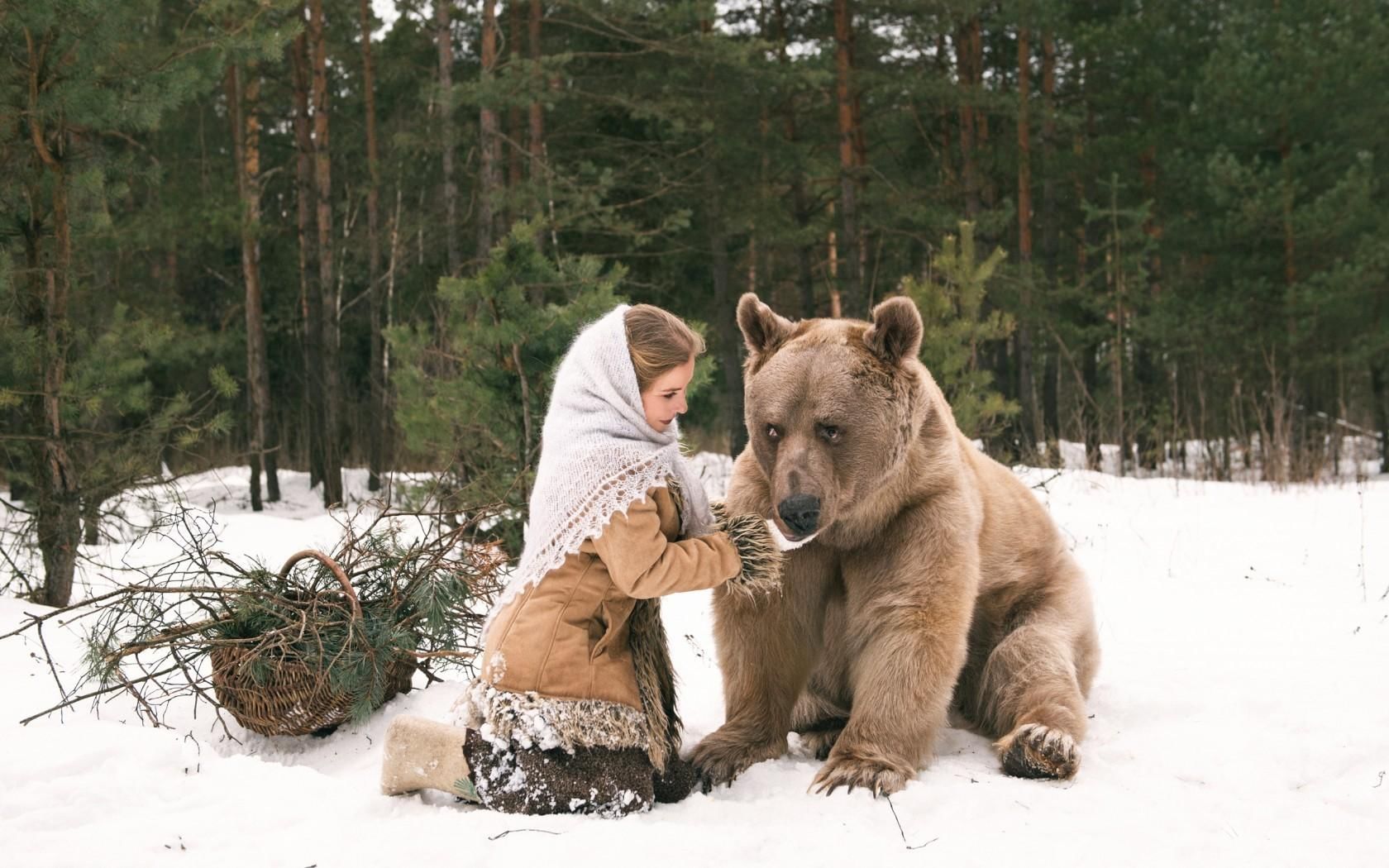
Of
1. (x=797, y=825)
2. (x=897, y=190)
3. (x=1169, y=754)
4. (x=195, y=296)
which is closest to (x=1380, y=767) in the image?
(x=1169, y=754)

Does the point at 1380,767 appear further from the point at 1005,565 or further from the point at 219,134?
→ the point at 219,134

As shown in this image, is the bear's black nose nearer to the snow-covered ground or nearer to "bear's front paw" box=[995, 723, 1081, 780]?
the snow-covered ground

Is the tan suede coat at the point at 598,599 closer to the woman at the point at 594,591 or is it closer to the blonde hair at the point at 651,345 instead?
the woman at the point at 594,591

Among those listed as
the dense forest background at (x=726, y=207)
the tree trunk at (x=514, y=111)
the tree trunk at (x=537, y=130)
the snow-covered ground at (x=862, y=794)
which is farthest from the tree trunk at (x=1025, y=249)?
the snow-covered ground at (x=862, y=794)

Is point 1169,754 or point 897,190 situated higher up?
point 897,190

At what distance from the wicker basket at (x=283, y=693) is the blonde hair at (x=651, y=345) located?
154 cm

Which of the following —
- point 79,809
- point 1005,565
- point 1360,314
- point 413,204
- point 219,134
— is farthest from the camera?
point 413,204

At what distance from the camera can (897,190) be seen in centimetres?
1756

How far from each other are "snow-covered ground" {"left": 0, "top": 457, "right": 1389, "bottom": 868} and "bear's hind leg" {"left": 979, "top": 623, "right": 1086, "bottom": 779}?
0.07 m

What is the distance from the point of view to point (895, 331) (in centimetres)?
316

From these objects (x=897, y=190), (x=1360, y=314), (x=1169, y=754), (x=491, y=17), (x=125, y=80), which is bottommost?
(x=1169, y=754)

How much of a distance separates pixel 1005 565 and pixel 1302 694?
115 centimetres

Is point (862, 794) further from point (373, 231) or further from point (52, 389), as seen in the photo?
point (373, 231)

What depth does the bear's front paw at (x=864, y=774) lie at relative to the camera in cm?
290
